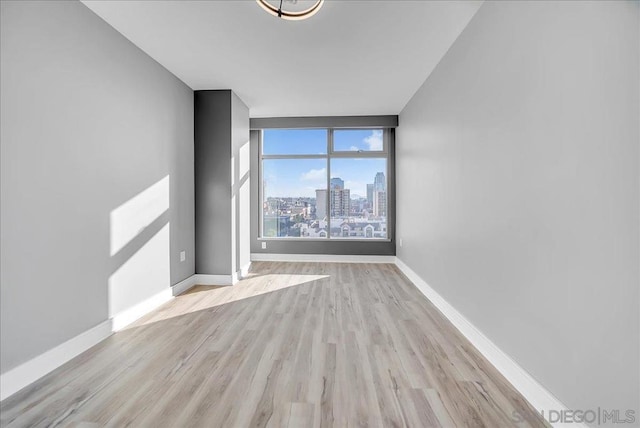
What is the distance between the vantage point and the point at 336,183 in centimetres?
553

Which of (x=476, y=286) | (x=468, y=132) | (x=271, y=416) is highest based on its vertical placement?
(x=468, y=132)

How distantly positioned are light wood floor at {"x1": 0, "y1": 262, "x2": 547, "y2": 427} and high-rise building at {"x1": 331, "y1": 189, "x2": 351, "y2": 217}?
272 cm

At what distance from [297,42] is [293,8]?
47cm

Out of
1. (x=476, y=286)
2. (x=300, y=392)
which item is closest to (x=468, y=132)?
(x=476, y=286)

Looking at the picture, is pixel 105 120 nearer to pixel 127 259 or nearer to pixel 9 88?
pixel 9 88

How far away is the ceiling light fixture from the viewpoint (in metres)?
2.09

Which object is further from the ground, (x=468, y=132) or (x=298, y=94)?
(x=298, y=94)

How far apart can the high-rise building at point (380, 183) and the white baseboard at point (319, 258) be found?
126 centimetres

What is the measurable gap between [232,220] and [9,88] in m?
2.45

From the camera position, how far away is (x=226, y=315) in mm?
2830

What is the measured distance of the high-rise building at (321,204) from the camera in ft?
18.2

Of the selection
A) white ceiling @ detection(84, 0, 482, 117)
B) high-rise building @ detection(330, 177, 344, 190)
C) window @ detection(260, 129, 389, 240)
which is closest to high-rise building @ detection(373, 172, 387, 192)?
window @ detection(260, 129, 389, 240)

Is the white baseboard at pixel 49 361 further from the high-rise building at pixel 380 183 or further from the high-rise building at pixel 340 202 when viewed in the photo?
the high-rise building at pixel 380 183

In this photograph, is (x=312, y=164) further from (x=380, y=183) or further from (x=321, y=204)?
(x=380, y=183)
